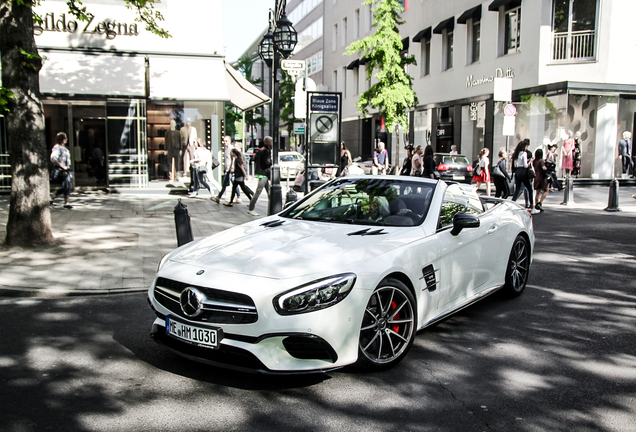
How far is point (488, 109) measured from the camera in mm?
28641

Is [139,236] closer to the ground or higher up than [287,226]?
closer to the ground

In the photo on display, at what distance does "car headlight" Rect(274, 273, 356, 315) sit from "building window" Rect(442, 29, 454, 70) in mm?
31182

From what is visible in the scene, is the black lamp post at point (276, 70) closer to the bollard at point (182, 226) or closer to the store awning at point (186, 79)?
the bollard at point (182, 226)

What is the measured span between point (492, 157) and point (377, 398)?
2657cm

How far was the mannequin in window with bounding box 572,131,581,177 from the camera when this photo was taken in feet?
79.5

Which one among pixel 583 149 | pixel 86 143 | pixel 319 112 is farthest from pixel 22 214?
pixel 583 149

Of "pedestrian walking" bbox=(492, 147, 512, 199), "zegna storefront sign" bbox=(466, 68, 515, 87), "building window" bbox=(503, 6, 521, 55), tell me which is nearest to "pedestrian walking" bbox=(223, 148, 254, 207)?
"pedestrian walking" bbox=(492, 147, 512, 199)

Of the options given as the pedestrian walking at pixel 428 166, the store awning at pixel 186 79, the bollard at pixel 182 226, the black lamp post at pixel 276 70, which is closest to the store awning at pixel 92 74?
the store awning at pixel 186 79

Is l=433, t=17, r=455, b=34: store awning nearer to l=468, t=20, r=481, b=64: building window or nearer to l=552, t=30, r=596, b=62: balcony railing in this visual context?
l=468, t=20, r=481, b=64: building window

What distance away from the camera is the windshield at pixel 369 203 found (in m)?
5.13

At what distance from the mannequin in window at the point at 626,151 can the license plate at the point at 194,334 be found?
24.8m

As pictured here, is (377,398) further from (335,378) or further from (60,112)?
(60,112)

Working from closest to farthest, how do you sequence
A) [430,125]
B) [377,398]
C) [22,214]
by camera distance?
[377,398], [22,214], [430,125]

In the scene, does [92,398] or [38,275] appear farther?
[38,275]
